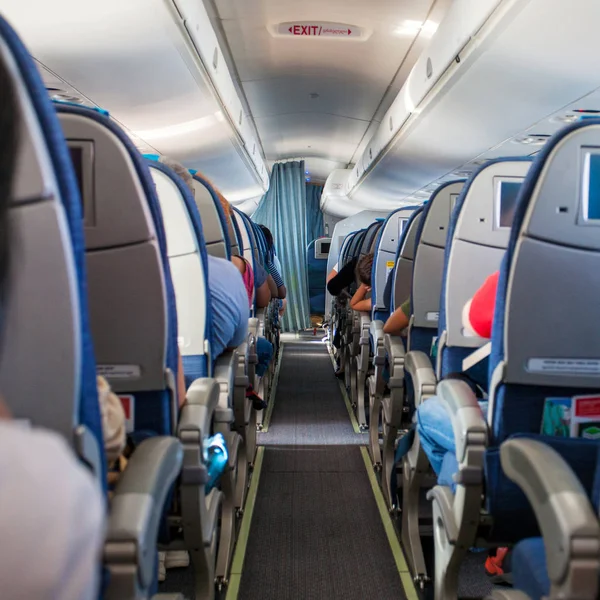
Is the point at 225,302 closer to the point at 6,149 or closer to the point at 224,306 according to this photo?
the point at 224,306

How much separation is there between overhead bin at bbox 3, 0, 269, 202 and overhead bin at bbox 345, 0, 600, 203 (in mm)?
1503

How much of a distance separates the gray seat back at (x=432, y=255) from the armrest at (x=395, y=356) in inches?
10.1

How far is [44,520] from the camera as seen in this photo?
2.05 feet

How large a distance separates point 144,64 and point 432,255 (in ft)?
6.57

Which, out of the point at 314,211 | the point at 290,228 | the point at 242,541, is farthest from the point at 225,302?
the point at 314,211

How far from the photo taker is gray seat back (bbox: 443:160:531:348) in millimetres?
2174

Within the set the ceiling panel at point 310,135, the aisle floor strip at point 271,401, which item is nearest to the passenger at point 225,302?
the aisle floor strip at point 271,401

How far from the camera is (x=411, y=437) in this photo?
243 centimetres

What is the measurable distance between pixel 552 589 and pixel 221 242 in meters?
2.18

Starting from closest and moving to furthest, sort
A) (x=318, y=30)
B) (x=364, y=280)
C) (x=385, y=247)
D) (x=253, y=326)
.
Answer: (x=253, y=326), (x=385, y=247), (x=364, y=280), (x=318, y=30)

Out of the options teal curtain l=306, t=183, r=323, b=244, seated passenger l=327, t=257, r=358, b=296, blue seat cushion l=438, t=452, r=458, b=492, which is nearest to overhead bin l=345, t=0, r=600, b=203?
seated passenger l=327, t=257, r=358, b=296

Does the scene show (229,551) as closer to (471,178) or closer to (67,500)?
(471,178)

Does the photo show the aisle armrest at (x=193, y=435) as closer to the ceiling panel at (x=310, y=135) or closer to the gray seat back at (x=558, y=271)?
the gray seat back at (x=558, y=271)

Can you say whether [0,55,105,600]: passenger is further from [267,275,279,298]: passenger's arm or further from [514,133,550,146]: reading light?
[267,275,279,298]: passenger's arm
